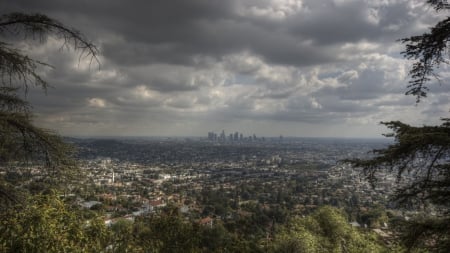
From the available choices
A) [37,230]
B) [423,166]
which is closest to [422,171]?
[423,166]

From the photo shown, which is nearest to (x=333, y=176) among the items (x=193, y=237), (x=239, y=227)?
(x=239, y=227)

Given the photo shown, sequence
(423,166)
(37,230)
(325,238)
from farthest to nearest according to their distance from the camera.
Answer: (325,238), (37,230), (423,166)

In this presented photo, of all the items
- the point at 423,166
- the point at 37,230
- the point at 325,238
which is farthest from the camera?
the point at 325,238

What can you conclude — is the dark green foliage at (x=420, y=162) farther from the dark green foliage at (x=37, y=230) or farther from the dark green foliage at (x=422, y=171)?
the dark green foliage at (x=37, y=230)

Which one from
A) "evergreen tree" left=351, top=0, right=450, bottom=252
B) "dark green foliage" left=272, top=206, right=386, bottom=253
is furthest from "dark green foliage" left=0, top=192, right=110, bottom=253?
"dark green foliage" left=272, top=206, right=386, bottom=253

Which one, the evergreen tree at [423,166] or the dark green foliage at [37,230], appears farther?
the dark green foliage at [37,230]

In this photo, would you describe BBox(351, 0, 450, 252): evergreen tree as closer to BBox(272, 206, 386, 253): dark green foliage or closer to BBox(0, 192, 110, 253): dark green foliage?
BBox(0, 192, 110, 253): dark green foliage

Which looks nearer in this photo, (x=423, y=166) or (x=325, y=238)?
(x=423, y=166)

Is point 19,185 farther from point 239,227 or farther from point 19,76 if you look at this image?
point 239,227

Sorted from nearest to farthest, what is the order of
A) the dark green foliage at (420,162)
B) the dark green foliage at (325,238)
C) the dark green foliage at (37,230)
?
the dark green foliage at (420,162), the dark green foliage at (37,230), the dark green foliage at (325,238)

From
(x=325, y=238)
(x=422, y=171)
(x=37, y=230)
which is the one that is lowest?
(x=325, y=238)

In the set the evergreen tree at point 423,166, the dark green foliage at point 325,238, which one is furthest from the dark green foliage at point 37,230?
the dark green foliage at point 325,238

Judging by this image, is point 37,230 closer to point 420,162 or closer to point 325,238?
point 420,162
